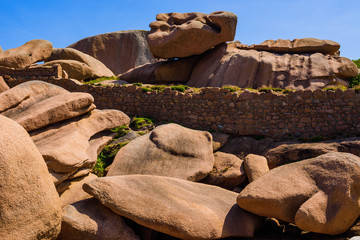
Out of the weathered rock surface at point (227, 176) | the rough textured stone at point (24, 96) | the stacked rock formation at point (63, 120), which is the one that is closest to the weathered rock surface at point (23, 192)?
the stacked rock formation at point (63, 120)

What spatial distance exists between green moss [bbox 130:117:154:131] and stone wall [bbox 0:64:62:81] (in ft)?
22.2

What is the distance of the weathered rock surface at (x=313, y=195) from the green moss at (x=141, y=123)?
22.7 feet

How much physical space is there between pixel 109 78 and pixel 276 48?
11.8 meters

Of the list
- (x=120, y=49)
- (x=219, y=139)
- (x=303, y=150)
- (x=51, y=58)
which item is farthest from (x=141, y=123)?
(x=120, y=49)

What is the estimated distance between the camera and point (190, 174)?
9531mm

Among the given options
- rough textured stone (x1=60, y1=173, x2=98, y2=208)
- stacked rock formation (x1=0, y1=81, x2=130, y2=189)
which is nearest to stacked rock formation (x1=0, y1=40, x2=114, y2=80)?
Result: stacked rock formation (x1=0, y1=81, x2=130, y2=189)

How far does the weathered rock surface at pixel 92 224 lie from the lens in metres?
6.48

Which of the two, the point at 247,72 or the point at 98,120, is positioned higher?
the point at 247,72

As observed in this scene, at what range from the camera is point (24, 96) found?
1109 centimetres

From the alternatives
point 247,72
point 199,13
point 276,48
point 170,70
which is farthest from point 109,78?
point 276,48

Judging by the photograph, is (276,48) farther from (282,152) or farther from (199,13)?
(282,152)

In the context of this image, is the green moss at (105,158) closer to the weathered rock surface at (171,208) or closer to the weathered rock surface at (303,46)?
the weathered rock surface at (171,208)

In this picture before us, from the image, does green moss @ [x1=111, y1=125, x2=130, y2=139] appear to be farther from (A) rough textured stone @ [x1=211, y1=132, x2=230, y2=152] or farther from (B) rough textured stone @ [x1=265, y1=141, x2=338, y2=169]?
(B) rough textured stone @ [x1=265, y1=141, x2=338, y2=169]

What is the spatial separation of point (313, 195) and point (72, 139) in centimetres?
650
